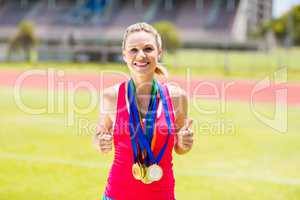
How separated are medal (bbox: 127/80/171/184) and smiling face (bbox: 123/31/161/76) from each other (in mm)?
86

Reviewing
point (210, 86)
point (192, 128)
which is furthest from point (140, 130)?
point (210, 86)

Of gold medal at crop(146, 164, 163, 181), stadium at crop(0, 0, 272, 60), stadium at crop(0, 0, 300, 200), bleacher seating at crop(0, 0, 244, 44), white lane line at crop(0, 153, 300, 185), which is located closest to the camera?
gold medal at crop(146, 164, 163, 181)

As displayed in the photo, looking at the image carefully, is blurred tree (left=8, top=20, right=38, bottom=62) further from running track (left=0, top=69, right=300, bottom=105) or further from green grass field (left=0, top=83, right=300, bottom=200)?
green grass field (left=0, top=83, right=300, bottom=200)

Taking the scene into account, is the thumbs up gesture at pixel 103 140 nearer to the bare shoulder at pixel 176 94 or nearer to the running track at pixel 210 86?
the bare shoulder at pixel 176 94

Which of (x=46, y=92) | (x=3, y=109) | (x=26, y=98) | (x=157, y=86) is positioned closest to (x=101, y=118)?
(x=157, y=86)

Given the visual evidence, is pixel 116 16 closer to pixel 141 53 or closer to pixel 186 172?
pixel 186 172

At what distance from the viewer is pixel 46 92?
16.5m

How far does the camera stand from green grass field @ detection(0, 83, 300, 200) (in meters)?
5.35

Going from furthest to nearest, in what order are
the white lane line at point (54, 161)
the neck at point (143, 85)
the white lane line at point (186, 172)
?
the white lane line at point (54, 161) < the white lane line at point (186, 172) < the neck at point (143, 85)

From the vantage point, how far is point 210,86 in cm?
1970

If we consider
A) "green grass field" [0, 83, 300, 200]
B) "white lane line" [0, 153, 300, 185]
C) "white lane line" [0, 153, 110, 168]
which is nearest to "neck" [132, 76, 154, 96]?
"green grass field" [0, 83, 300, 200]

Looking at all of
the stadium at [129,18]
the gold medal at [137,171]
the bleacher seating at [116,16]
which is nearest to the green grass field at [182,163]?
the gold medal at [137,171]

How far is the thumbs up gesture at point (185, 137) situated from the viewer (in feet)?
8.18

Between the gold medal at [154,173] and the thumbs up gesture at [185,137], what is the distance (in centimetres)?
21
